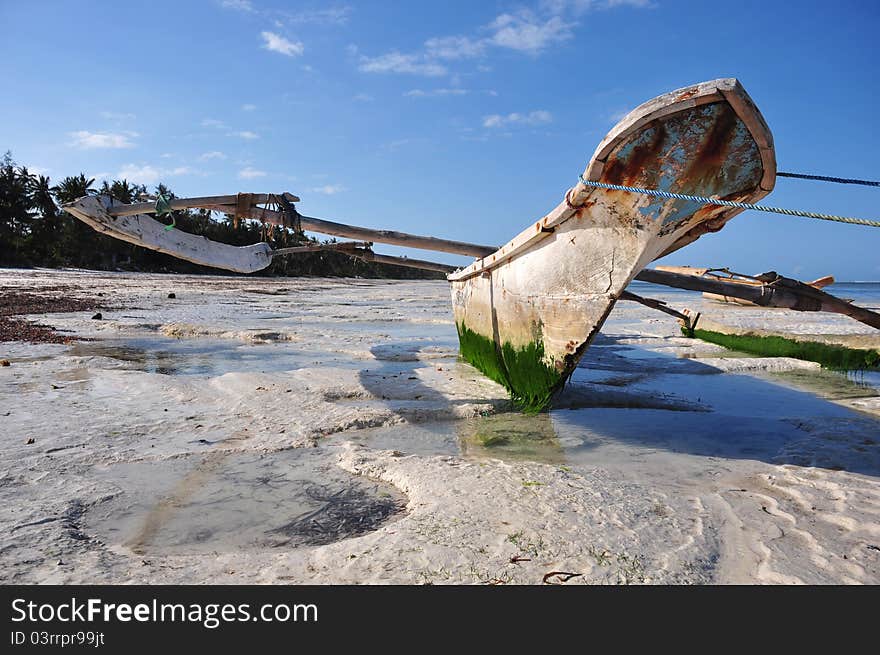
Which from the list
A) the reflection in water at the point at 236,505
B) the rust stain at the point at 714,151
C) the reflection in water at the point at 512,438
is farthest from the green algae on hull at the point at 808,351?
the reflection in water at the point at 236,505

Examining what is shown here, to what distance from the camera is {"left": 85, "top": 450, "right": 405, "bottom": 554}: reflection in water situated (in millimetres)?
1823

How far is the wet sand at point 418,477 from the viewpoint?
1.65 metres

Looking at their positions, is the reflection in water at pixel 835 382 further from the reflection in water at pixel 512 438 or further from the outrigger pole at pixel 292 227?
the reflection in water at pixel 512 438

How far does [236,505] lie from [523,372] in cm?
236

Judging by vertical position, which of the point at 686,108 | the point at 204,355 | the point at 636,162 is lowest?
the point at 204,355

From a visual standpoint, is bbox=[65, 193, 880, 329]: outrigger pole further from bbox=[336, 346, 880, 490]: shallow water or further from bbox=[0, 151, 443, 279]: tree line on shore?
Result: bbox=[0, 151, 443, 279]: tree line on shore

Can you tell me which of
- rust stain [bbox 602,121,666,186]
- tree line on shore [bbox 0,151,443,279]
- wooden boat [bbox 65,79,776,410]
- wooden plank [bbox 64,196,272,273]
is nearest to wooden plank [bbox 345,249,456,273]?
wooden plank [bbox 64,196,272,273]

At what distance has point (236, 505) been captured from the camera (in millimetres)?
2098

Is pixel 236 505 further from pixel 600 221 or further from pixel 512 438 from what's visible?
pixel 600 221

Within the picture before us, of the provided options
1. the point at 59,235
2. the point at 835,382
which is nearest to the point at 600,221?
the point at 835,382

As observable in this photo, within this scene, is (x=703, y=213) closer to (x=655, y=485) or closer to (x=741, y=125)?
(x=741, y=125)
